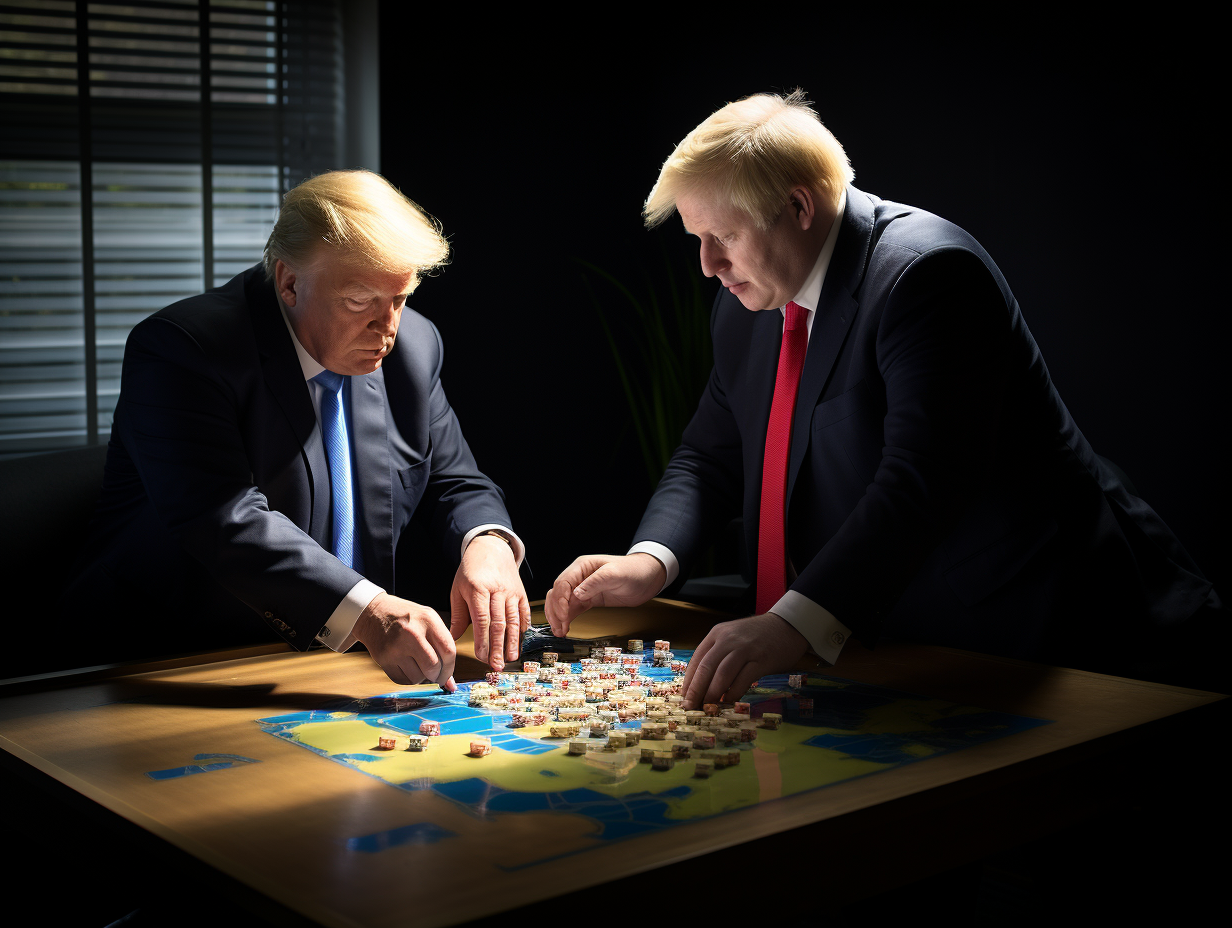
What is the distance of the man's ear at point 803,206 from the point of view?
82.4 inches

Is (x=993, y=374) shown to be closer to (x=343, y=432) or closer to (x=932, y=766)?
(x=932, y=766)

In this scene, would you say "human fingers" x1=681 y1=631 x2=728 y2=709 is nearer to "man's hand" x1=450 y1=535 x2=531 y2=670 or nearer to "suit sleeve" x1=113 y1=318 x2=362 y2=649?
"man's hand" x1=450 y1=535 x2=531 y2=670

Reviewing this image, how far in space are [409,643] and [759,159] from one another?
1053 millimetres

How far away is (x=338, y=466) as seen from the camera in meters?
2.26

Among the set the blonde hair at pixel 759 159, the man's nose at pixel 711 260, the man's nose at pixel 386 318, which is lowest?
the man's nose at pixel 386 318

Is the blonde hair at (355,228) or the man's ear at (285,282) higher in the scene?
the blonde hair at (355,228)

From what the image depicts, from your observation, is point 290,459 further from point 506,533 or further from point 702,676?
point 702,676

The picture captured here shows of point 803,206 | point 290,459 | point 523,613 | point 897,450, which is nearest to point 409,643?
point 523,613

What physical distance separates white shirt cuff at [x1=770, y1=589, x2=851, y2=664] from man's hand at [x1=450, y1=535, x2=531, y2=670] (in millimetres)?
501

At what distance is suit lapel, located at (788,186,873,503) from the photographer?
2.07 metres

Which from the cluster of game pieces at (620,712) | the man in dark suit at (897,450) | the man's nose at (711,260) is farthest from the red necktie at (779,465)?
the cluster of game pieces at (620,712)

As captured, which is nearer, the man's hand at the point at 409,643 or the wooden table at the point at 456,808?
the wooden table at the point at 456,808

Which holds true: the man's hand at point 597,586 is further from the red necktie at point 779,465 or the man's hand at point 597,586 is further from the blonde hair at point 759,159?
the blonde hair at point 759,159

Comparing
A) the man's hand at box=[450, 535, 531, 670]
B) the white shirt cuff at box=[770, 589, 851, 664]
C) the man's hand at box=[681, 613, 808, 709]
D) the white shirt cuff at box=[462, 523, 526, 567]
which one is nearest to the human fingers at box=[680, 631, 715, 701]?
the man's hand at box=[681, 613, 808, 709]
